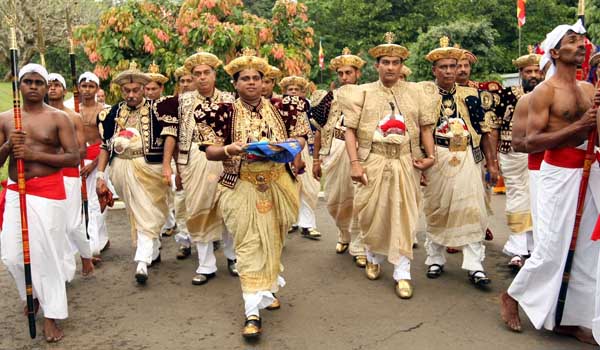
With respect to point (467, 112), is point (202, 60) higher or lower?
higher

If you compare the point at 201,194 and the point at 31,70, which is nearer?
the point at 31,70

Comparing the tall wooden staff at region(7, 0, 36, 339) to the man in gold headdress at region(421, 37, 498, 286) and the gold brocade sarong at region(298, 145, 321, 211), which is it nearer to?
the man in gold headdress at region(421, 37, 498, 286)

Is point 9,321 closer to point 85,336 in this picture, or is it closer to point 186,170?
point 85,336

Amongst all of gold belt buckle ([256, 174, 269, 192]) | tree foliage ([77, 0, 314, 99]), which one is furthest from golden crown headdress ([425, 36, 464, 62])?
tree foliage ([77, 0, 314, 99])

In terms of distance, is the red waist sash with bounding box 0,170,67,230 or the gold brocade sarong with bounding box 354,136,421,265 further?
the gold brocade sarong with bounding box 354,136,421,265

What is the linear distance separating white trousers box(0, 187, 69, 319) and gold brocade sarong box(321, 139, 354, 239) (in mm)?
3494

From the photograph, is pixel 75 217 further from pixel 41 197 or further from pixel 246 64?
pixel 246 64

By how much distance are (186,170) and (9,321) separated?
230 cm

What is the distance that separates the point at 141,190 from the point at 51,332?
210cm

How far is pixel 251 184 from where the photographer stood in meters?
5.05

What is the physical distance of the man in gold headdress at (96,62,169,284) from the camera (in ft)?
21.5

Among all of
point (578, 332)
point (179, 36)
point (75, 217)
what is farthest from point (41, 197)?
point (179, 36)

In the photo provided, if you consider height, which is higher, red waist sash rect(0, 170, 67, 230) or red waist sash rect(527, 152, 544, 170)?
red waist sash rect(527, 152, 544, 170)

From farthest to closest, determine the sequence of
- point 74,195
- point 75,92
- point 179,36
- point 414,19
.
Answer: point 414,19 → point 179,36 → point 75,92 → point 74,195
